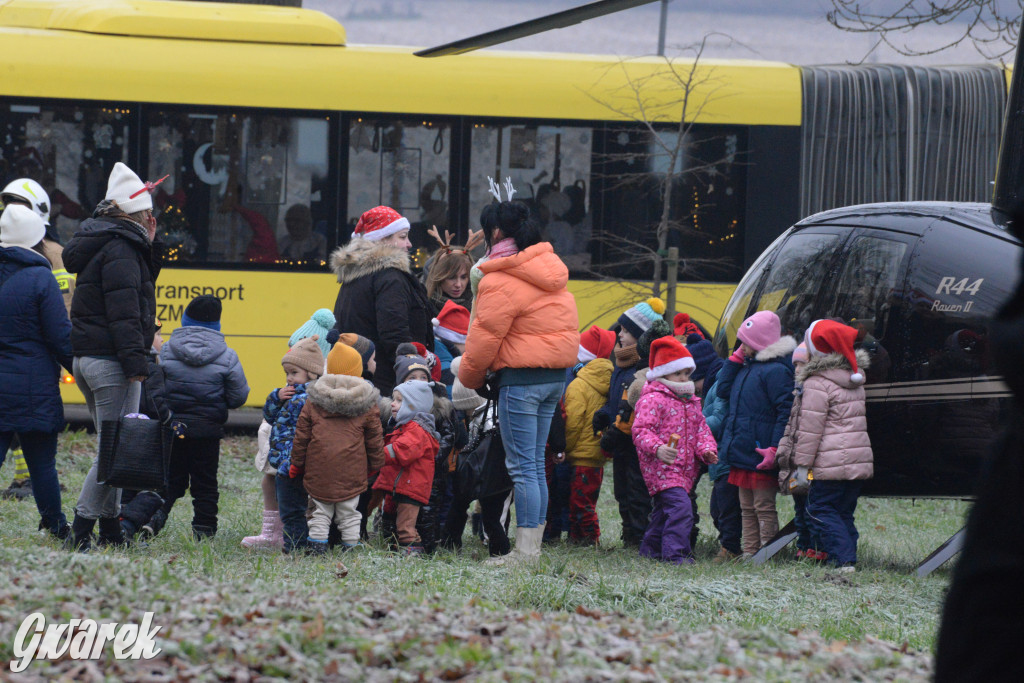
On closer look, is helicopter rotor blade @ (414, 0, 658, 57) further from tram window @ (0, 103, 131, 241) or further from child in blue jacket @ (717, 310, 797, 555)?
tram window @ (0, 103, 131, 241)

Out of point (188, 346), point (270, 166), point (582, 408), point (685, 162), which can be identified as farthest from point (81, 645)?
point (685, 162)

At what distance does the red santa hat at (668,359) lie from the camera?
7555mm

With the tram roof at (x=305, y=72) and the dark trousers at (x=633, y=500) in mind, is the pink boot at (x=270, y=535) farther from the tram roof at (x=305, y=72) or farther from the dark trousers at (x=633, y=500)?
the tram roof at (x=305, y=72)

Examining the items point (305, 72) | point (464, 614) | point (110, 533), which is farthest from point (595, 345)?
point (305, 72)

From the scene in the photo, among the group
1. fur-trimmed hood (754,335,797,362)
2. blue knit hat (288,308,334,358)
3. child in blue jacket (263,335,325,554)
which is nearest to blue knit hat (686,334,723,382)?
fur-trimmed hood (754,335,797,362)

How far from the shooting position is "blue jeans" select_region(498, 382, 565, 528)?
6.80 m

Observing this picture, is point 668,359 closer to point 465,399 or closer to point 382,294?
point 465,399

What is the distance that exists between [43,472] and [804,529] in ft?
15.4

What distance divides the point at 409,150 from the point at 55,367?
22.2 feet

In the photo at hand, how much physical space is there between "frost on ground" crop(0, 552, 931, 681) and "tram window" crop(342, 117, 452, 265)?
8.28 m

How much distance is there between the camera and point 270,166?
13055mm

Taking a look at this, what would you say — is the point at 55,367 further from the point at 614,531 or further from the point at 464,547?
the point at 614,531

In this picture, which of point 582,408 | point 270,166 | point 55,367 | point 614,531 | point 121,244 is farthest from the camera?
point 270,166

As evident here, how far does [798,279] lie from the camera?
855 cm
